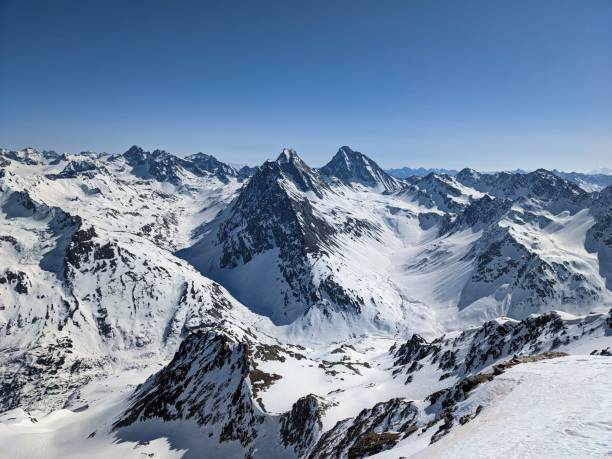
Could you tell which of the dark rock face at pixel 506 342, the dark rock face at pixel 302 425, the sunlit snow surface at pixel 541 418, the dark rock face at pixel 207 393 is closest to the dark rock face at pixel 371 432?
the dark rock face at pixel 302 425

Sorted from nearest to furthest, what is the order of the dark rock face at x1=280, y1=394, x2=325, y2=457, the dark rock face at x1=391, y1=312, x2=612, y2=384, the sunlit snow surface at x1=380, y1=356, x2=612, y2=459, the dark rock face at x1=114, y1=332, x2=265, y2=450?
the sunlit snow surface at x1=380, y1=356, x2=612, y2=459 → the dark rock face at x1=391, y1=312, x2=612, y2=384 → the dark rock face at x1=280, y1=394, x2=325, y2=457 → the dark rock face at x1=114, y1=332, x2=265, y2=450

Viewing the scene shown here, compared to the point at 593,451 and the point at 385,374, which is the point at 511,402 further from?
the point at 385,374

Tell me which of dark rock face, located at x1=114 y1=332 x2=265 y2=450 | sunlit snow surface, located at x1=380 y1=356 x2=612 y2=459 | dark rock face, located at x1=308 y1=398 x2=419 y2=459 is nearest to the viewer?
sunlit snow surface, located at x1=380 y1=356 x2=612 y2=459

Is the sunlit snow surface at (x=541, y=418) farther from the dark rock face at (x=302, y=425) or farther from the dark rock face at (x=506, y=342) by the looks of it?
the dark rock face at (x=302, y=425)

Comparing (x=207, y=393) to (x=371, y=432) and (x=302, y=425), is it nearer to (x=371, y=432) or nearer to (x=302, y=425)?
(x=302, y=425)

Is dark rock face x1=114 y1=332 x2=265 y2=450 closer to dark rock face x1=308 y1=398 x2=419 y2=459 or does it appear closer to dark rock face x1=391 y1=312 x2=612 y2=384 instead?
dark rock face x1=308 y1=398 x2=419 y2=459

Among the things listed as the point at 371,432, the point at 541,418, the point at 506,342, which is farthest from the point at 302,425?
the point at 541,418

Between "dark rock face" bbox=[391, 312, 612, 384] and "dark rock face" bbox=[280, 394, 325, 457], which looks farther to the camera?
"dark rock face" bbox=[280, 394, 325, 457]

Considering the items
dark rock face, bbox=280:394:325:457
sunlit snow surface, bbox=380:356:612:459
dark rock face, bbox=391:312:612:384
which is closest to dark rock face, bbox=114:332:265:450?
dark rock face, bbox=280:394:325:457

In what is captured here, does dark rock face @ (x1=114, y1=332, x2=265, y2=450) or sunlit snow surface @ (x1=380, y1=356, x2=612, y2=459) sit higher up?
sunlit snow surface @ (x1=380, y1=356, x2=612, y2=459)

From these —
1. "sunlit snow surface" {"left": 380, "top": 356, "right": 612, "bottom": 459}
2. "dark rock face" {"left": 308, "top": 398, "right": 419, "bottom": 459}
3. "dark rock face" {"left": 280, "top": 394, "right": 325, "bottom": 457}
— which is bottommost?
"dark rock face" {"left": 280, "top": 394, "right": 325, "bottom": 457}

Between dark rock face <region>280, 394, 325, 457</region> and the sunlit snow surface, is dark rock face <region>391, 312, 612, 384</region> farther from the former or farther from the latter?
the sunlit snow surface
